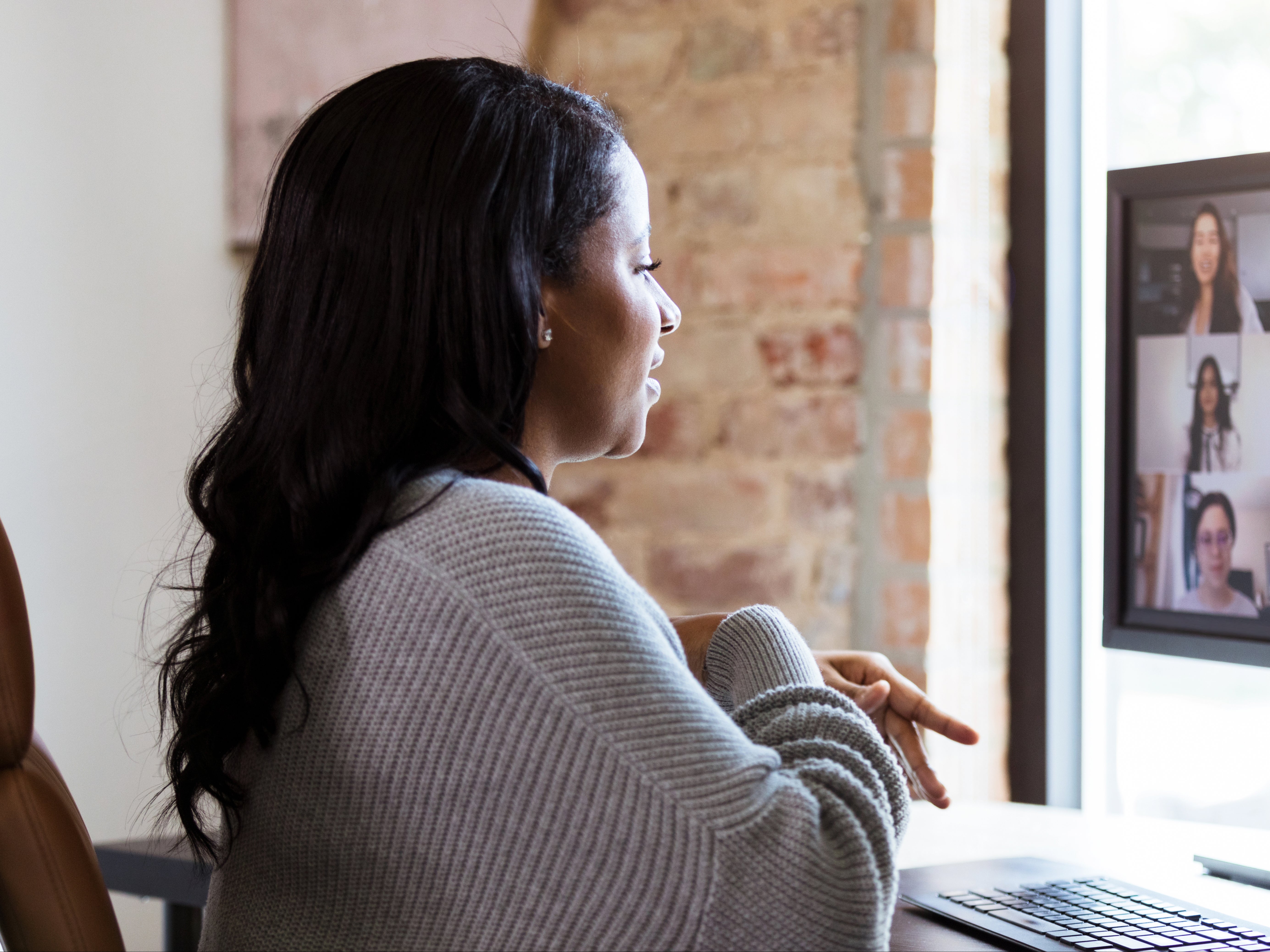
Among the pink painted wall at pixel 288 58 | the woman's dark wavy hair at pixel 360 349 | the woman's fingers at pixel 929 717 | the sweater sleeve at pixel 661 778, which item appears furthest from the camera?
the pink painted wall at pixel 288 58

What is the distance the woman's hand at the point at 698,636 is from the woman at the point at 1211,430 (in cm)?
46

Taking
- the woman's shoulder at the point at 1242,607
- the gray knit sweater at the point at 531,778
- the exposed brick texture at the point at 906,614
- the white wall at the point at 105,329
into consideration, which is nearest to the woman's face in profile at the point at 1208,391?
the woman's shoulder at the point at 1242,607

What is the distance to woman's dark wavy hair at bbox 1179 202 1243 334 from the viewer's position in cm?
109

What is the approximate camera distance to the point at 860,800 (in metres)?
0.70

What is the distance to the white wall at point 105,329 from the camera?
1.62 meters

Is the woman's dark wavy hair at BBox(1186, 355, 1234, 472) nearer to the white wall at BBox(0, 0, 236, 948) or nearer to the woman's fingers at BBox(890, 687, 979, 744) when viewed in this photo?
the woman's fingers at BBox(890, 687, 979, 744)

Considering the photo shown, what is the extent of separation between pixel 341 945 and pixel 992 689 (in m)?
1.09

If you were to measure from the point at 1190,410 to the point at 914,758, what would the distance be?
419 millimetres

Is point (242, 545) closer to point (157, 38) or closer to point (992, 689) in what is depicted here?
point (992, 689)

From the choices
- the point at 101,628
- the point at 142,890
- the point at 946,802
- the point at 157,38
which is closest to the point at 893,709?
the point at 946,802

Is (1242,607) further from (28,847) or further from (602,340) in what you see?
(28,847)

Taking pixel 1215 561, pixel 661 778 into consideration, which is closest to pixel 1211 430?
pixel 1215 561

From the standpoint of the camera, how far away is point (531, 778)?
0.66 metres

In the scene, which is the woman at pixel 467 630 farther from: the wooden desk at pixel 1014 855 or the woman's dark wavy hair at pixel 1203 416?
the woman's dark wavy hair at pixel 1203 416
